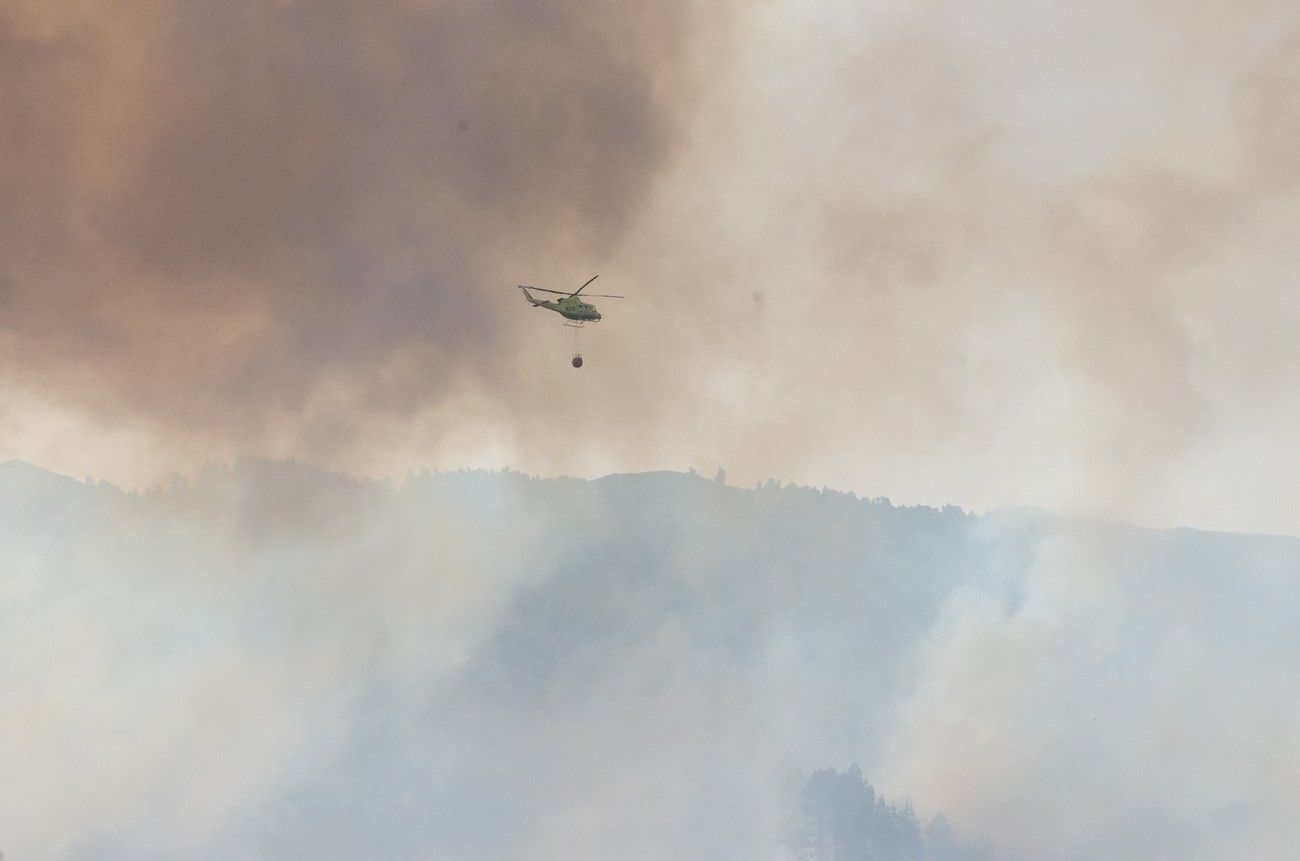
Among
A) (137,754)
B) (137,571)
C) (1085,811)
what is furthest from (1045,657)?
(137,571)

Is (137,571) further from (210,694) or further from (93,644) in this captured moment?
(210,694)

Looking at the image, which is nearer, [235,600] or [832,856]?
[832,856]

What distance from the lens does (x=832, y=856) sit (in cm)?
14200

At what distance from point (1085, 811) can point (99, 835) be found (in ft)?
427

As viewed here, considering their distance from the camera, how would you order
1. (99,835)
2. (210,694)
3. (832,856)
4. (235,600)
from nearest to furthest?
(832,856), (99,835), (210,694), (235,600)

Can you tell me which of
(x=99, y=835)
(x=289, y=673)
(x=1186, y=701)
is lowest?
(x=99, y=835)

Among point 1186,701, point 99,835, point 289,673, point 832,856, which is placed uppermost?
point 1186,701

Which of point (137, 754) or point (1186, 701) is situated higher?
point (1186, 701)

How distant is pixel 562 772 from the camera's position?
18400 centimetres

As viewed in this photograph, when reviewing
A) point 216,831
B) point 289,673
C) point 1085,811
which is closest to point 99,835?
point 216,831

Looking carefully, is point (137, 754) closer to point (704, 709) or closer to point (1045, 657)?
point (704, 709)

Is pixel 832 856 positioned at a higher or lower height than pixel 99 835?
higher

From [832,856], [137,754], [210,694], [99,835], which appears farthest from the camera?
[210,694]

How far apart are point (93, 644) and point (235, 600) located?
23.2m
